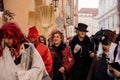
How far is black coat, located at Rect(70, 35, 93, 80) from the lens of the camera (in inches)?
275

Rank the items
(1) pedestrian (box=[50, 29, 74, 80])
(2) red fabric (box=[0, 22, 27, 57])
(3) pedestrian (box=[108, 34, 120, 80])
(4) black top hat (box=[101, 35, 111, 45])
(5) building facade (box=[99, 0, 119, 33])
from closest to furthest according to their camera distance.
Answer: (5) building facade (box=[99, 0, 119, 33]) < (3) pedestrian (box=[108, 34, 120, 80]) < (2) red fabric (box=[0, 22, 27, 57]) < (4) black top hat (box=[101, 35, 111, 45]) < (1) pedestrian (box=[50, 29, 74, 80])

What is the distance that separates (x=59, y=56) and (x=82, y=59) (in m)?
0.84

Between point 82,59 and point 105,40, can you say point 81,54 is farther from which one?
point 105,40

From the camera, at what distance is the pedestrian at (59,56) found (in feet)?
20.6

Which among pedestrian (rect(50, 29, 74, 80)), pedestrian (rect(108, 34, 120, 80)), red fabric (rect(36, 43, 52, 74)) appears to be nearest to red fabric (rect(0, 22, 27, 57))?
pedestrian (rect(108, 34, 120, 80))

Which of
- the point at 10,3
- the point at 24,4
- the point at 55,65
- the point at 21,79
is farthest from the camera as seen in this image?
the point at 24,4

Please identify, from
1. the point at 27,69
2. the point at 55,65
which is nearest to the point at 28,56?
the point at 27,69

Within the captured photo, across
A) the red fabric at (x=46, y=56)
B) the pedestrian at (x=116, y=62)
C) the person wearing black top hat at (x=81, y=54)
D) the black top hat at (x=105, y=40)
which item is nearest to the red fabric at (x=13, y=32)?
the pedestrian at (x=116, y=62)

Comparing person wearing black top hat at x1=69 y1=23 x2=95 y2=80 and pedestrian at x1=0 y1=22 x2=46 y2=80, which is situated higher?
pedestrian at x1=0 y1=22 x2=46 y2=80

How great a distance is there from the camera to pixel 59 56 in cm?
632

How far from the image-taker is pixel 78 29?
23.5 ft

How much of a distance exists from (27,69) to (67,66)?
2.89m

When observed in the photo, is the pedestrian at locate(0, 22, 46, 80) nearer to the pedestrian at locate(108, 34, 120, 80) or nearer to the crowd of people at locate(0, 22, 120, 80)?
the crowd of people at locate(0, 22, 120, 80)

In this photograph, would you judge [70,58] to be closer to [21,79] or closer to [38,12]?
[21,79]
